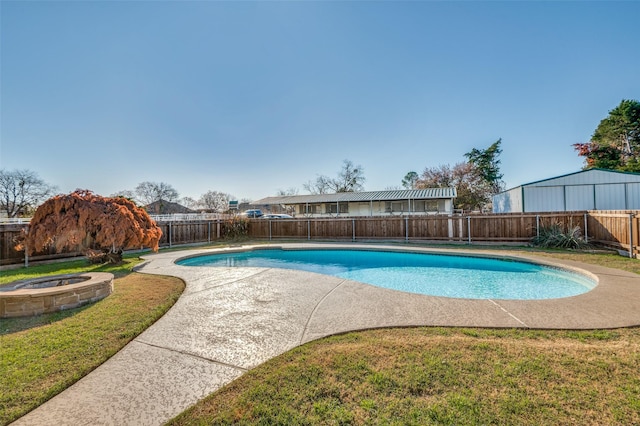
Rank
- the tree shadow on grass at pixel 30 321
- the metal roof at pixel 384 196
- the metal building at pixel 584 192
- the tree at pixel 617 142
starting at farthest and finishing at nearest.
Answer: the metal roof at pixel 384 196 → the tree at pixel 617 142 → the metal building at pixel 584 192 → the tree shadow on grass at pixel 30 321

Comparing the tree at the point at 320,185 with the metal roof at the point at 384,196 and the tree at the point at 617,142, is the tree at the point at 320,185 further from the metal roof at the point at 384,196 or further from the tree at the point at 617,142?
the tree at the point at 617,142

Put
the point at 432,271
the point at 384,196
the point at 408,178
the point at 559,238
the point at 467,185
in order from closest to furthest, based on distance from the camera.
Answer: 1. the point at 432,271
2. the point at 559,238
3. the point at 384,196
4. the point at 467,185
5. the point at 408,178

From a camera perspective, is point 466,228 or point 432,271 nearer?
point 432,271

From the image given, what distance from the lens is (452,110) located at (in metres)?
15.6

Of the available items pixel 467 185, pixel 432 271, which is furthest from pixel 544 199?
pixel 467 185

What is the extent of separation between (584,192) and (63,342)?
2318cm

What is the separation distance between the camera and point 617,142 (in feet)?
79.1

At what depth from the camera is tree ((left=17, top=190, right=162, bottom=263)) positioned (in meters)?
7.83

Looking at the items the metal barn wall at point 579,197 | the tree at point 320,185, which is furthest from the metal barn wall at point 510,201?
the tree at point 320,185

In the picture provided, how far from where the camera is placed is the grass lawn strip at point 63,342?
2.52 meters

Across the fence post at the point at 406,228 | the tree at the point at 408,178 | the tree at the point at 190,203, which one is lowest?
the fence post at the point at 406,228

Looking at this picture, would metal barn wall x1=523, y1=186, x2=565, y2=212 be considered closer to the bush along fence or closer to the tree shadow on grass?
the bush along fence

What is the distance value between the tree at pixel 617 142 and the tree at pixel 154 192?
173 feet

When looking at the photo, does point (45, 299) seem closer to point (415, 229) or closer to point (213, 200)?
point (415, 229)
